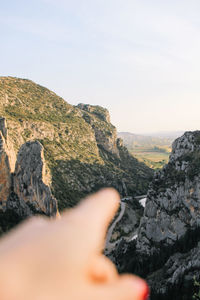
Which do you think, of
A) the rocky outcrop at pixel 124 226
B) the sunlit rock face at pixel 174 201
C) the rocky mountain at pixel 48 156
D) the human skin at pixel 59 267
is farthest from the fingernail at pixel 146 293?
the rocky mountain at pixel 48 156

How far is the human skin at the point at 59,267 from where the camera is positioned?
227 feet

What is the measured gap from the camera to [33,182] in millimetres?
110625

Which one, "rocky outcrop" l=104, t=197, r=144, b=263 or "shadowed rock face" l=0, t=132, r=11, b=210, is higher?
"shadowed rock face" l=0, t=132, r=11, b=210

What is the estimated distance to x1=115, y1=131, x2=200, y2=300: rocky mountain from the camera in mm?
69250

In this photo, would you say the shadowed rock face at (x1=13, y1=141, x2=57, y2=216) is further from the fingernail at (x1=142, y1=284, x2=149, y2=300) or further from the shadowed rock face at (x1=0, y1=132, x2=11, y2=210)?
the fingernail at (x1=142, y1=284, x2=149, y2=300)

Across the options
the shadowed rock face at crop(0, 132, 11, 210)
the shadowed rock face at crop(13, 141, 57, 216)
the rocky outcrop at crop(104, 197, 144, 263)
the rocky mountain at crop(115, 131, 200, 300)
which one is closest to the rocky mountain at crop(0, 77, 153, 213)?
the shadowed rock face at crop(13, 141, 57, 216)

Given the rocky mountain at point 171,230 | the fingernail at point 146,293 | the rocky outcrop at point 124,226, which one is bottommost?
the rocky outcrop at point 124,226

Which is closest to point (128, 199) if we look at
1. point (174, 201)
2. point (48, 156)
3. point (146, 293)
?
point (48, 156)

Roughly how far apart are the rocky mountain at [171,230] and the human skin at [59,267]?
650cm

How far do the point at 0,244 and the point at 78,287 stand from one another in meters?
30.9

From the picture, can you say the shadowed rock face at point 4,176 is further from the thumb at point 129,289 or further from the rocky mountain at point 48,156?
the thumb at point 129,289

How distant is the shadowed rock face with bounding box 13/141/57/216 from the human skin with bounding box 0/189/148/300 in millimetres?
5695

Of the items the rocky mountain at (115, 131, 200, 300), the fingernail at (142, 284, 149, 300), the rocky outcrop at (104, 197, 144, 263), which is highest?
the rocky mountain at (115, 131, 200, 300)

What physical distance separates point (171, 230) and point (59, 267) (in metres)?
37.6
